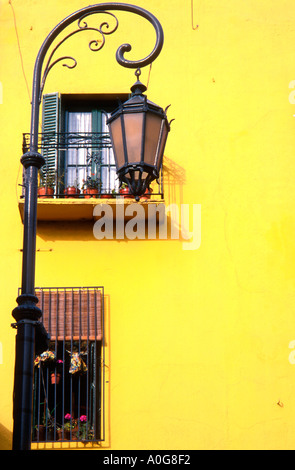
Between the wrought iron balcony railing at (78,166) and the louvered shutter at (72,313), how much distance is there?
1275 millimetres

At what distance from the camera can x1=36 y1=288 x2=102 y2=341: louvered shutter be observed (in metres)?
9.88

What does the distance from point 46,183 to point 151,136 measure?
12.8ft

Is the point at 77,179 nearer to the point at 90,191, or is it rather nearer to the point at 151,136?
the point at 90,191

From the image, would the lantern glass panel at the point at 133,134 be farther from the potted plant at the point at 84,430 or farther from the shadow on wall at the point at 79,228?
the potted plant at the point at 84,430

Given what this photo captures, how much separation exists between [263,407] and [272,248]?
2.06 meters

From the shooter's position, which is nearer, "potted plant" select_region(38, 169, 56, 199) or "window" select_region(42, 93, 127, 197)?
"potted plant" select_region(38, 169, 56, 199)

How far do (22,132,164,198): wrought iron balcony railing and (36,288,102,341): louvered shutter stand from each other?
1.27m

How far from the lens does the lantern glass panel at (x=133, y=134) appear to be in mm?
6750

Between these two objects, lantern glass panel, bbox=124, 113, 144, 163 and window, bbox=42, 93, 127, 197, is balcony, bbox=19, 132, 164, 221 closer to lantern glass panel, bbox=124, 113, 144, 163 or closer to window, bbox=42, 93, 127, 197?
window, bbox=42, 93, 127, 197

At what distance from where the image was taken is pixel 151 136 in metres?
6.88

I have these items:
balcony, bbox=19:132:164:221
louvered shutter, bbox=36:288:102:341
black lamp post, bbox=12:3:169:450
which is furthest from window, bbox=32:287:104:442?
black lamp post, bbox=12:3:169:450

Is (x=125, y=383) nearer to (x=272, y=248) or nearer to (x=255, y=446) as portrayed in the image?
(x=255, y=446)

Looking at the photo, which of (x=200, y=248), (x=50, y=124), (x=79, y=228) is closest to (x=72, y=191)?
(x=79, y=228)
